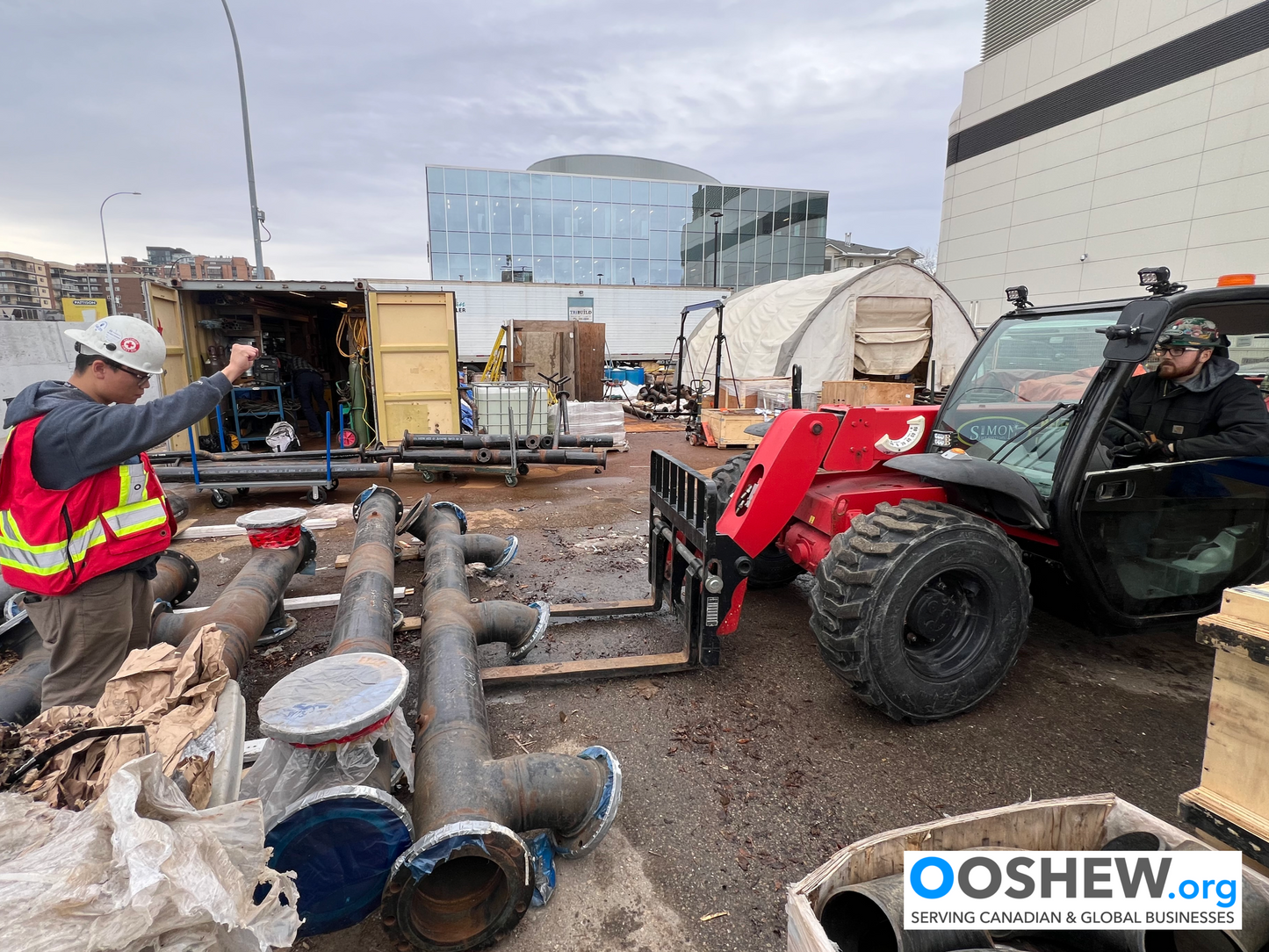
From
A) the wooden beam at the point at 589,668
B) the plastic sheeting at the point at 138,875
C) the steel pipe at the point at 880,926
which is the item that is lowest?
the wooden beam at the point at 589,668

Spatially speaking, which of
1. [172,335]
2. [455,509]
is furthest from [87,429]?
[172,335]

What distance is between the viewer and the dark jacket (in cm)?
348

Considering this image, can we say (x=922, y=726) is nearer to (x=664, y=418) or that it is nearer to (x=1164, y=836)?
(x=1164, y=836)

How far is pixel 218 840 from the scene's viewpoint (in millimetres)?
1483

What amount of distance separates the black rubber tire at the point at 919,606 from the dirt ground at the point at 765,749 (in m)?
0.32

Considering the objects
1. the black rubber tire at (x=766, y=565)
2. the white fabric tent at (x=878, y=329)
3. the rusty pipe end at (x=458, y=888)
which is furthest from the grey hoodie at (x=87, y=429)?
the white fabric tent at (x=878, y=329)

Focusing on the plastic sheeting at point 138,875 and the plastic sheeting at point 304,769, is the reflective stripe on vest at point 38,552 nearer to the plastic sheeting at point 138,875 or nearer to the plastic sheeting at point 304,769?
the plastic sheeting at point 304,769

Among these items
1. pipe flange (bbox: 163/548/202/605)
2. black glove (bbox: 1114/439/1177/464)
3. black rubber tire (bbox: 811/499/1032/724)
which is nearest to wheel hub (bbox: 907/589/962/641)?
black rubber tire (bbox: 811/499/1032/724)

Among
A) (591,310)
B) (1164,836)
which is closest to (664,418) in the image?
(591,310)

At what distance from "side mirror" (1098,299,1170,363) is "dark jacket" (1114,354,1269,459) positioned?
436 millimetres

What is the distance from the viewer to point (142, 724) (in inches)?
71.2

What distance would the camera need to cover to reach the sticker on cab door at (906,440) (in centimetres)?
413

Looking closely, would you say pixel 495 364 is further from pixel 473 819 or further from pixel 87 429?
pixel 473 819

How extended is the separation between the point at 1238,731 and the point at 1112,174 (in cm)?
2471
